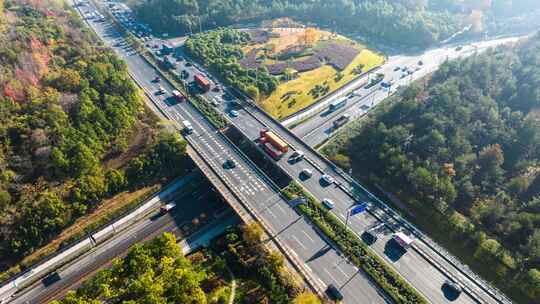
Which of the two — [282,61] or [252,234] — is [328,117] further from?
[252,234]

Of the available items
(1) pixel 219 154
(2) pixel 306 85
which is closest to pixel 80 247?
(1) pixel 219 154

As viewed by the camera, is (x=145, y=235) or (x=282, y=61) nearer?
(x=145, y=235)

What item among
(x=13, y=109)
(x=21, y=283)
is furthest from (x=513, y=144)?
(x=13, y=109)

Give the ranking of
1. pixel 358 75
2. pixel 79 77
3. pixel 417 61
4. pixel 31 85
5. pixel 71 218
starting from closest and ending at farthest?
pixel 71 218
pixel 31 85
pixel 79 77
pixel 358 75
pixel 417 61

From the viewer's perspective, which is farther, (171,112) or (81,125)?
(171,112)

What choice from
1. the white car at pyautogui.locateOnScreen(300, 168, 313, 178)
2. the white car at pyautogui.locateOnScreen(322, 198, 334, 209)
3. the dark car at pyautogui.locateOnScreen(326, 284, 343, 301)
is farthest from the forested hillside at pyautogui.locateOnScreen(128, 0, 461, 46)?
the dark car at pyautogui.locateOnScreen(326, 284, 343, 301)

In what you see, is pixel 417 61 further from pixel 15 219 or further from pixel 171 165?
pixel 15 219

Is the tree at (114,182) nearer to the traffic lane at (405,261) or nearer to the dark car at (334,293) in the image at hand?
the traffic lane at (405,261)
